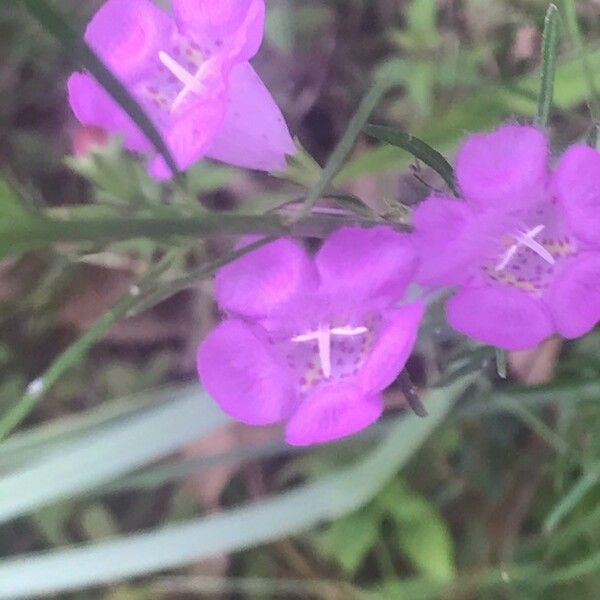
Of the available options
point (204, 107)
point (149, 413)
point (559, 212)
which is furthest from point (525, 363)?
point (204, 107)

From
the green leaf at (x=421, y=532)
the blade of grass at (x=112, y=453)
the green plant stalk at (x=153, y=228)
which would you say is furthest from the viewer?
the green leaf at (x=421, y=532)

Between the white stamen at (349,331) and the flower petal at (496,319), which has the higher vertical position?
the white stamen at (349,331)

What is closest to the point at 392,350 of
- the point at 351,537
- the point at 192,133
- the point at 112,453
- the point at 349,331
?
the point at 349,331

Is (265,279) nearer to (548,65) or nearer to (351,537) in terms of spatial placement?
(548,65)

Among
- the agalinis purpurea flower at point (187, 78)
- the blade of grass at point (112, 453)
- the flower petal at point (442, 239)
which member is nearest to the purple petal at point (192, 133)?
the agalinis purpurea flower at point (187, 78)

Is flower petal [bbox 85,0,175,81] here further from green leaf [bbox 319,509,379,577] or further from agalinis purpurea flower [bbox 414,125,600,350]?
green leaf [bbox 319,509,379,577]

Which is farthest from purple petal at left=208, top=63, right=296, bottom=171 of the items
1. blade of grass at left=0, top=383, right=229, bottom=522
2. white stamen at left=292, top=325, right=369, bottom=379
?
blade of grass at left=0, top=383, right=229, bottom=522

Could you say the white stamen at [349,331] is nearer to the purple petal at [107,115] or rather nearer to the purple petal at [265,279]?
the purple petal at [265,279]
